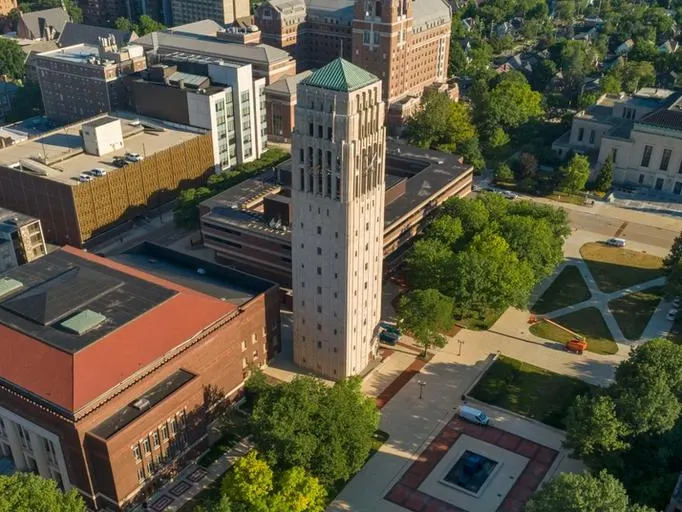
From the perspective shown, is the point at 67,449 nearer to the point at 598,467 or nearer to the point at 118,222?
the point at 598,467

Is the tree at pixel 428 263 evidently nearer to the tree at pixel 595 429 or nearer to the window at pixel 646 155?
the tree at pixel 595 429

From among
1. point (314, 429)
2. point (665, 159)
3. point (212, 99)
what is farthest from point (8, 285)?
point (665, 159)

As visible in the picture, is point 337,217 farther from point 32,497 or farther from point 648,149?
point 648,149

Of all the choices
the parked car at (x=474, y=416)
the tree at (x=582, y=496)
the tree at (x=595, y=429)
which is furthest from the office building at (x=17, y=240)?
the tree at (x=582, y=496)

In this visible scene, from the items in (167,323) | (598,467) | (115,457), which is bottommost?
(598,467)

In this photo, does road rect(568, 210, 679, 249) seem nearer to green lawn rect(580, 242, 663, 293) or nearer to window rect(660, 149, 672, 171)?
green lawn rect(580, 242, 663, 293)

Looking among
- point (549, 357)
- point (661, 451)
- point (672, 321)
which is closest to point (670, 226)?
point (672, 321)
